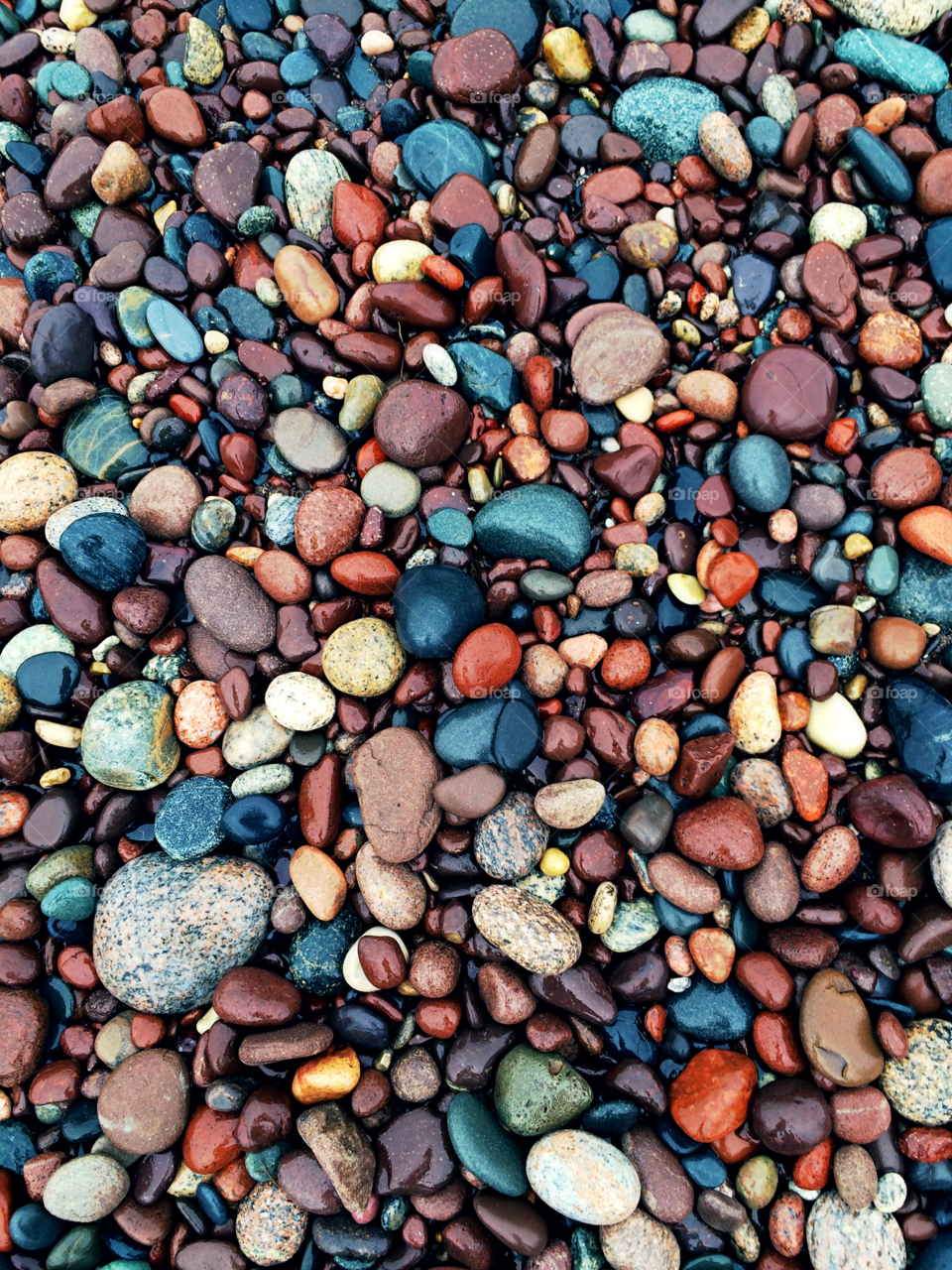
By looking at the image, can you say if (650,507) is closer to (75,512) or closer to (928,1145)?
(75,512)

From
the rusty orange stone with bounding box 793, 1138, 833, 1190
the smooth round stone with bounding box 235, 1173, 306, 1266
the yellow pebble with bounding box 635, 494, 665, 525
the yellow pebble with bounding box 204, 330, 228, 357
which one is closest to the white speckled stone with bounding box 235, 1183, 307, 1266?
the smooth round stone with bounding box 235, 1173, 306, 1266

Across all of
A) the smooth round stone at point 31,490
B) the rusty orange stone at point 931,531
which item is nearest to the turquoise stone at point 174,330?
the smooth round stone at point 31,490

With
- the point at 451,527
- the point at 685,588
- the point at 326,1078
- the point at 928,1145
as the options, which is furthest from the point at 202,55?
the point at 928,1145

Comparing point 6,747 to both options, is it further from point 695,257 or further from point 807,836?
point 695,257

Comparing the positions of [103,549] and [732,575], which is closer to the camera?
[732,575]

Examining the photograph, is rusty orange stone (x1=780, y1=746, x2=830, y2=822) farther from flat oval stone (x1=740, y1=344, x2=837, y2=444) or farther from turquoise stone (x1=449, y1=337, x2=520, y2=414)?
turquoise stone (x1=449, y1=337, x2=520, y2=414)

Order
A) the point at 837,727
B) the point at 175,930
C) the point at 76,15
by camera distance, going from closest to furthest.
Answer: the point at 175,930
the point at 837,727
the point at 76,15

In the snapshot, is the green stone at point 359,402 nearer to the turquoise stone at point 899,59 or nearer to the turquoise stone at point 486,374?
the turquoise stone at point 486,374
